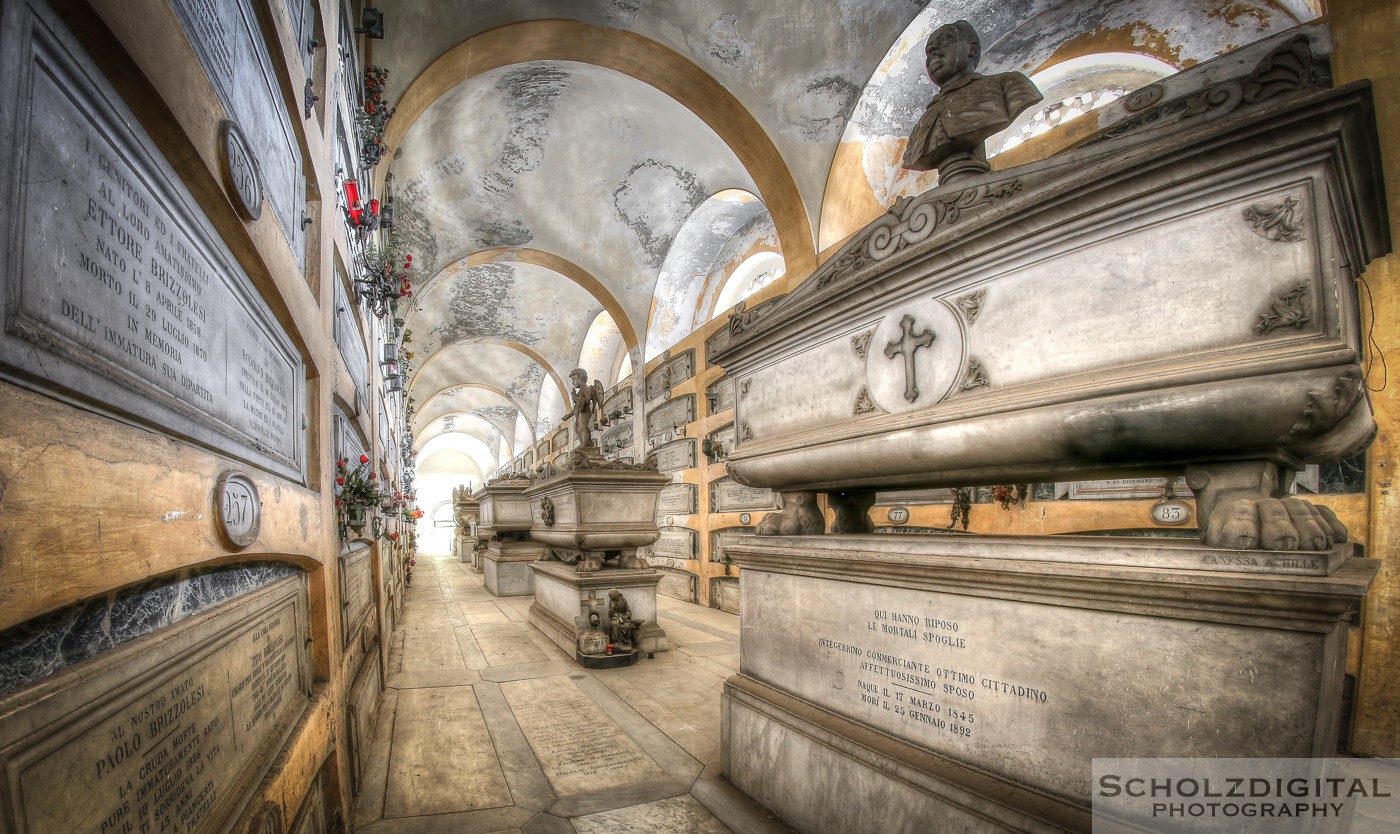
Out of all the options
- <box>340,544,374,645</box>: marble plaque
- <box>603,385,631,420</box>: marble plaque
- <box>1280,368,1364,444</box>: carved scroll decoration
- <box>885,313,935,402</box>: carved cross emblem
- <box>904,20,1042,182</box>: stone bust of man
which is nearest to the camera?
<box>1280,368,1364,444</box>: carved scroll decoration

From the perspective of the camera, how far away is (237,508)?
146cm

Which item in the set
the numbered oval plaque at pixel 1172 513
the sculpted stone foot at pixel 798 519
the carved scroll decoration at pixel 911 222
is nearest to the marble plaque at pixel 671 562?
the numbered oval plaque at pixel 1172 513

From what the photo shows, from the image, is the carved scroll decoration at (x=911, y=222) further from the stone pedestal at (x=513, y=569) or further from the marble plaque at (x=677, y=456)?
Result: the stone pedestal at (x=513, y=569)

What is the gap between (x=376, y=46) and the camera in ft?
17.9

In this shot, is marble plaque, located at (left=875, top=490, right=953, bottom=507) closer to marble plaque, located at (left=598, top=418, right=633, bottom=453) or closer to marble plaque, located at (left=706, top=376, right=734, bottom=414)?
marble plaque, located at (left=706, top=376, right=734, bottom=414)

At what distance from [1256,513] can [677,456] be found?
9.24 meters

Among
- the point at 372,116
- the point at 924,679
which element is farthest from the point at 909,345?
the point at 372,116

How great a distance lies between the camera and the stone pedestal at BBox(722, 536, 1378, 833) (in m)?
1.37

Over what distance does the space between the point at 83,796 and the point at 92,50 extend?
118 cm

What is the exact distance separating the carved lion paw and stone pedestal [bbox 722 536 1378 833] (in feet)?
0.18

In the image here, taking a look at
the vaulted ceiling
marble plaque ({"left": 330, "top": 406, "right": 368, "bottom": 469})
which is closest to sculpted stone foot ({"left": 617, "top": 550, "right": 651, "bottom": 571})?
marble plaque ({"left": 330, "top": 406, "right": 368, "bottom": 469})

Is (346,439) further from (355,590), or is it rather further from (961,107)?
(961,107)

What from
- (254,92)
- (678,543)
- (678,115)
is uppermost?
(678,115)

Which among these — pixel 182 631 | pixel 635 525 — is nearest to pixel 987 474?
pixel 182 631
